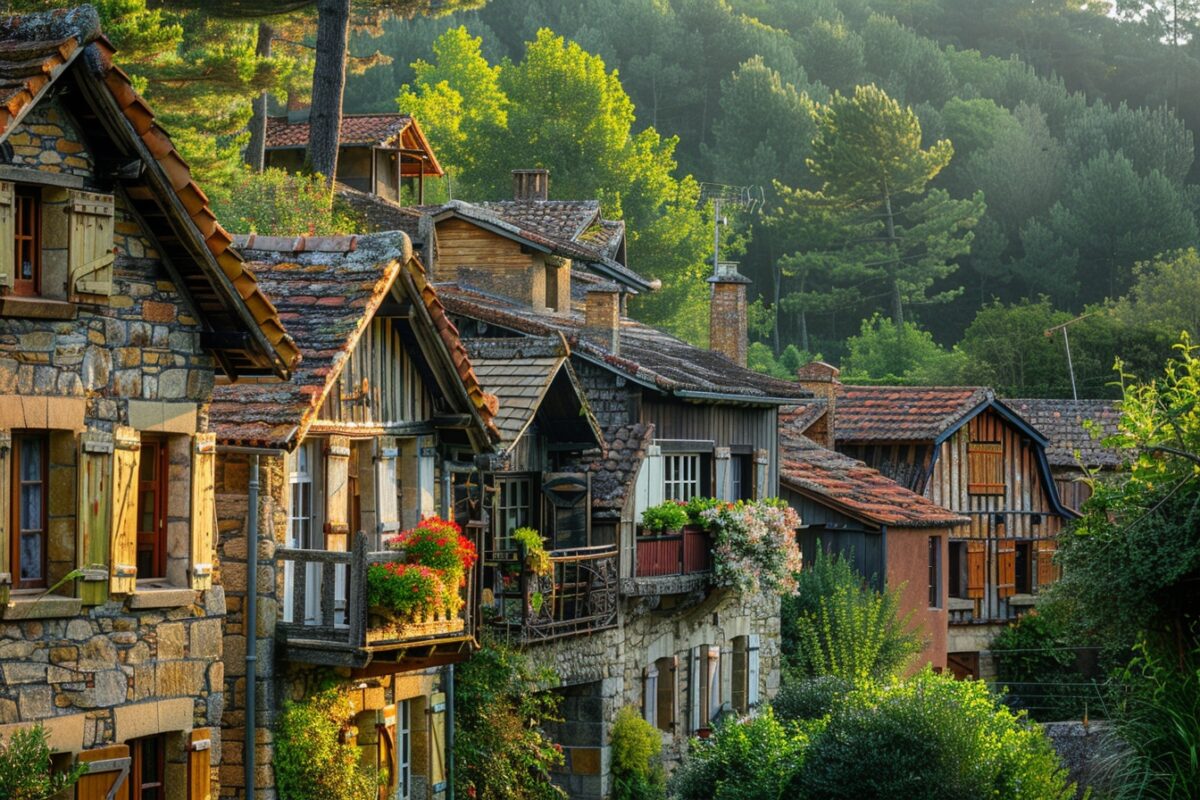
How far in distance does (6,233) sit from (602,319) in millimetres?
14896

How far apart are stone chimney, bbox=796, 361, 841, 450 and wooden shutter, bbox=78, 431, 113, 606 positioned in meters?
25.3

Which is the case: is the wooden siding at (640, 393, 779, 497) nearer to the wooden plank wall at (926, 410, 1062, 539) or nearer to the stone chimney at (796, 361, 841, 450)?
the stone chimney at (796, 361, 841, 450)

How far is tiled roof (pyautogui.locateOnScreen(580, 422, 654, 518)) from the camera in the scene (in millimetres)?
26281

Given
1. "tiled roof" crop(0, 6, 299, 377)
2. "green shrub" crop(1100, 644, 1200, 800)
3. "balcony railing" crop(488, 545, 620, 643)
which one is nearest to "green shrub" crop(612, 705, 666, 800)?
"balcony railing" crop(488, 545, 620, 643)

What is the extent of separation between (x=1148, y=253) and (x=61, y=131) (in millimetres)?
69388

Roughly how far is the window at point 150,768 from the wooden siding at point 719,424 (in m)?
12.9

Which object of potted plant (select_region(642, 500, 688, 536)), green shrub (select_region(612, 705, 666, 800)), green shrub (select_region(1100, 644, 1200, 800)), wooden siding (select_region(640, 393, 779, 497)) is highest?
wooden siding (select_region(640, 393, 779, 497))

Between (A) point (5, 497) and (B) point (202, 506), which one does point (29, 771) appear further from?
(B) point (202, 506)

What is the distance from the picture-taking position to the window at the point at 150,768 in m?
15.2

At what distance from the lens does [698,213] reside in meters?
68.8

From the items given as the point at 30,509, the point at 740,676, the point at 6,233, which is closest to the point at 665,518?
the point at 740,676

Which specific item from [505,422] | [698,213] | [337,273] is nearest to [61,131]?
[337,273]

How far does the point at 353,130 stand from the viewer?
42.4 meters

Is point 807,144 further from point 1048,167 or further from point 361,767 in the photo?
point 361,767
